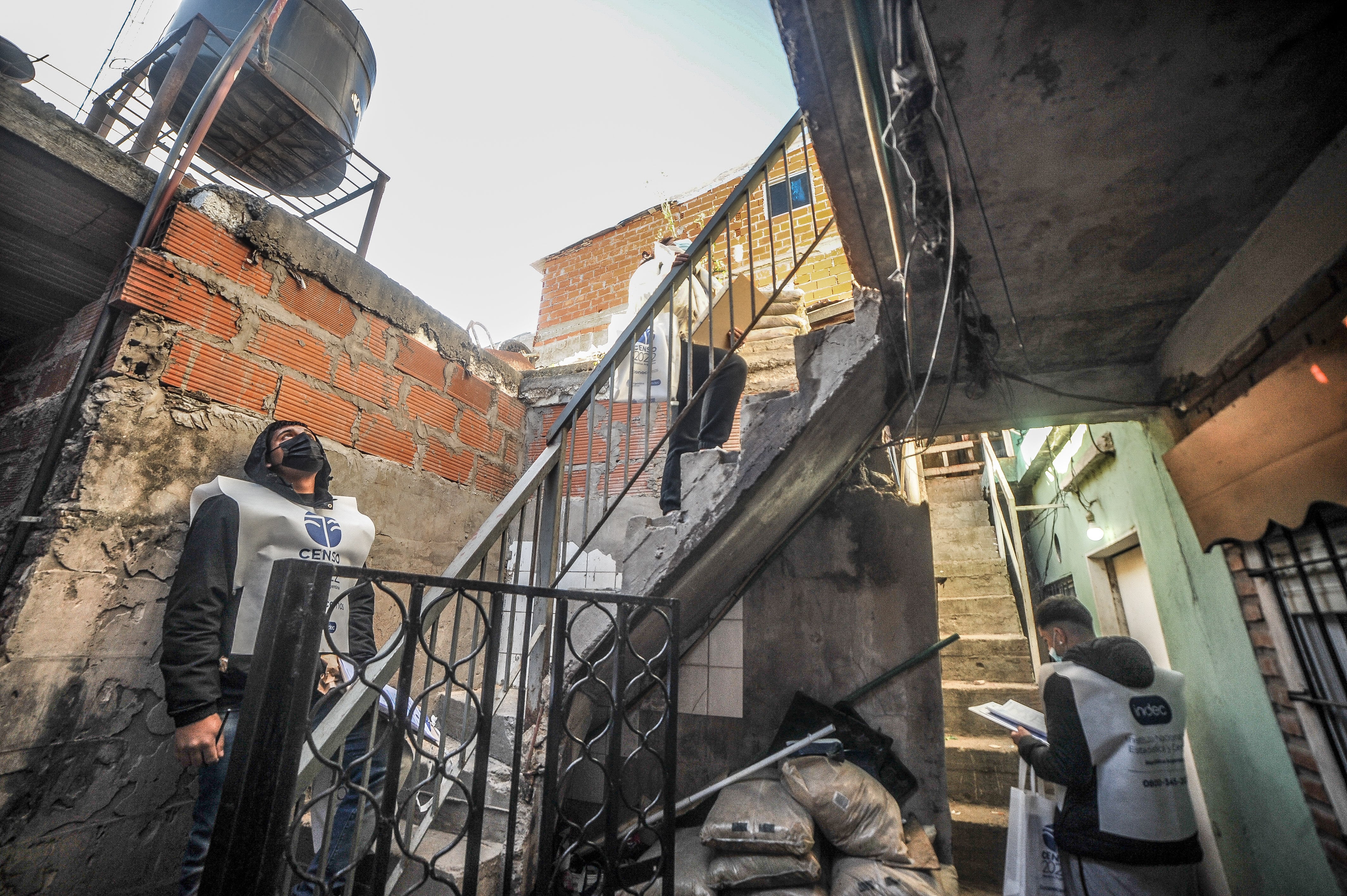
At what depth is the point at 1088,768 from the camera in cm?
248

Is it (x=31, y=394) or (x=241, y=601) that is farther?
(x=31, y=394)

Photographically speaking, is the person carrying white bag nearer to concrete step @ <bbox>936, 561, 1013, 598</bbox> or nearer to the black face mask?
the black face mask

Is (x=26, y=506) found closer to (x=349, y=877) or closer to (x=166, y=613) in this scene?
(x=166, y=613)

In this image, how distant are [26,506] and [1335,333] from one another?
472 centimetres

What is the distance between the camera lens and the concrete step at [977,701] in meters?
4.34

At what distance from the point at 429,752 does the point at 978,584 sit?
570cm

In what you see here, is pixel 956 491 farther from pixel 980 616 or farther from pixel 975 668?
pixel 975 668

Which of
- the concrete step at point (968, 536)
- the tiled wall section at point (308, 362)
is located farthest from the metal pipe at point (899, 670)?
the concrete step at point (968, 536)

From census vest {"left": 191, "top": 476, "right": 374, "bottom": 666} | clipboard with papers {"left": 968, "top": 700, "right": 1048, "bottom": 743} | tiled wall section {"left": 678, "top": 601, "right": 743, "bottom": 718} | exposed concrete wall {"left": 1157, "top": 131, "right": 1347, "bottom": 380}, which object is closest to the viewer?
exposed concrete wall {"left": 1157, "top": 131, "right": 1347, "bottom": 380}

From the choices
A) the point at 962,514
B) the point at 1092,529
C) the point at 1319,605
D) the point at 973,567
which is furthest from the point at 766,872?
the point at 962,514

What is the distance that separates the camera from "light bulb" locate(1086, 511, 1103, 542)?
4.93 metres

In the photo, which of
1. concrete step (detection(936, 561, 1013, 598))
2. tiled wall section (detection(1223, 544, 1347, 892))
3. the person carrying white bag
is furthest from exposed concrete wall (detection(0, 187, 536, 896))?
concrete step (detection(936, 561, 1013, 598))

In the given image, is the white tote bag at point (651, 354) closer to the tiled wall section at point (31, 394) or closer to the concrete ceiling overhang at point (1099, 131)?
the concrete ceiling overhang at point (1099, 131)

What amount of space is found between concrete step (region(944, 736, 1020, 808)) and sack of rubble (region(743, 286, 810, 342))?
3.23 m
